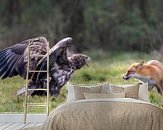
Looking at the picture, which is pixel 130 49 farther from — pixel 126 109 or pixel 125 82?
pixel 125 82

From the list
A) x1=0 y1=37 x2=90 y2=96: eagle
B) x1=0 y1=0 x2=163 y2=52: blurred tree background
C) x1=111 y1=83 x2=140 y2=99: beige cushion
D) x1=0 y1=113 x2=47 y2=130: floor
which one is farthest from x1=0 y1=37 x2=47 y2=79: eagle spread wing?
x1=0 y1=0 x2=163 y2=52: blurred tree background

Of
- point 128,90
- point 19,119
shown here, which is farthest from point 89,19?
point 19,119

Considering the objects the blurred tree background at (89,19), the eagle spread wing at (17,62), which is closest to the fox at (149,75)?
the eagle spread wing at (17,62)

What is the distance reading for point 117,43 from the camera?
77cm

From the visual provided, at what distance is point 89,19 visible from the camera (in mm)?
786

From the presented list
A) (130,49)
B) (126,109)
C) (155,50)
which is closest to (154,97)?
(155,50)

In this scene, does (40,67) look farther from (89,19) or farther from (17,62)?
(89,19)

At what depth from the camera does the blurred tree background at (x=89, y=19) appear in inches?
28.2

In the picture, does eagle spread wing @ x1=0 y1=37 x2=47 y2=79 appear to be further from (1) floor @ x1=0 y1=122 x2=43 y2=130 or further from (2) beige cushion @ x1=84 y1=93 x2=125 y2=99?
(2) beige cushion @ x1=84 y1=93 x2=125 y2=99

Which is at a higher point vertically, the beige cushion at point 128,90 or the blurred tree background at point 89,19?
the blurred tree background at point 89,19

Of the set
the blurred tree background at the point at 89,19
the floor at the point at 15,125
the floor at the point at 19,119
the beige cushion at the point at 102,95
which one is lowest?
the floor at the point at 15,125

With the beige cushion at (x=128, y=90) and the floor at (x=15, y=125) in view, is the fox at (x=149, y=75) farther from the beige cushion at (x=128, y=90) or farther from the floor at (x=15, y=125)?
the floor at (x=15, y=125)

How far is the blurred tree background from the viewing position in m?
0.72

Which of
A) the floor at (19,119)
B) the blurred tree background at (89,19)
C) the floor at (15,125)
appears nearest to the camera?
the blurred tree background at (89,19)
